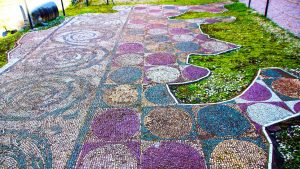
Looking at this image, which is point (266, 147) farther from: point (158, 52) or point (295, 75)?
point (158, 52)

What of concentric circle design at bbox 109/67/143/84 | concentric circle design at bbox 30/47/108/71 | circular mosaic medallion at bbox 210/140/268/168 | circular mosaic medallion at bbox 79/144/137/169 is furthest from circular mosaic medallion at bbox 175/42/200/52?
circular mosaic medallion at bbox 79/144/137/169

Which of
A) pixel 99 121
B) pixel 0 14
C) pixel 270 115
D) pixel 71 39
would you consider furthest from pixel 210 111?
pixel 0 14

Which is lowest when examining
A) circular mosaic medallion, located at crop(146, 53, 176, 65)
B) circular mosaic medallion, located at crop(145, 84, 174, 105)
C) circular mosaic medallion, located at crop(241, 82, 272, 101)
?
circular mosaic medallion, located at crop(241, 82, 272, 101)

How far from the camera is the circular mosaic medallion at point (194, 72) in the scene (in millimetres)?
4770

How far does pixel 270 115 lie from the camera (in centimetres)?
354

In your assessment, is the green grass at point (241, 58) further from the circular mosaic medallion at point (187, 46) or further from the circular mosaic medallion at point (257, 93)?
the circular mosaic medallion at point (187, 46)

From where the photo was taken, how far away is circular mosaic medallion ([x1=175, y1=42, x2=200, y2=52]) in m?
6.21

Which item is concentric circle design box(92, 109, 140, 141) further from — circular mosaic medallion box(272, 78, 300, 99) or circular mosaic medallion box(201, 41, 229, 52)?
circular mosaic medallion box(201, 41, 229, 52)

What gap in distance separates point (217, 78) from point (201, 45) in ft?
6.61

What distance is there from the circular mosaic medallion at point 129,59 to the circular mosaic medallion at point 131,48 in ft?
0.96

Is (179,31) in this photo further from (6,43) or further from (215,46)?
(6,43)

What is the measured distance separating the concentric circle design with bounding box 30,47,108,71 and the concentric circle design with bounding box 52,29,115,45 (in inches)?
24.3

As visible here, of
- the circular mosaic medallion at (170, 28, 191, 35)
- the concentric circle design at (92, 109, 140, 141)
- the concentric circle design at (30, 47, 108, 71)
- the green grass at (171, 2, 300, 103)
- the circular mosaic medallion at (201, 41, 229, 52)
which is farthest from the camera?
the circular mosaic medallion at (170, 28, 191, 35)

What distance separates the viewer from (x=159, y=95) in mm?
4168
